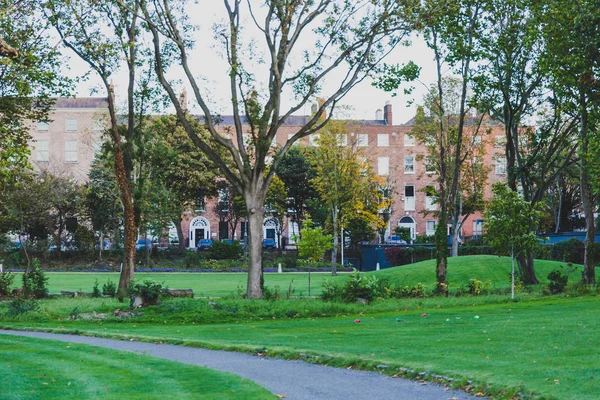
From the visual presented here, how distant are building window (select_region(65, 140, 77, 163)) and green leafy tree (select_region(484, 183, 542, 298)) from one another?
58981 mm

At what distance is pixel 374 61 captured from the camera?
2525cm

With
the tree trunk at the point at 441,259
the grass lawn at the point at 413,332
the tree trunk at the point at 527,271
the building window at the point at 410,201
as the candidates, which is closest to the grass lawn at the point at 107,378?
the grass lawn at the point at 413,332

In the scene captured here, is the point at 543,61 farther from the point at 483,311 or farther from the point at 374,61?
the point at 483,311

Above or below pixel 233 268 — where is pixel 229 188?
above

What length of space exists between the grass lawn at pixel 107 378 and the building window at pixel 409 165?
221ft

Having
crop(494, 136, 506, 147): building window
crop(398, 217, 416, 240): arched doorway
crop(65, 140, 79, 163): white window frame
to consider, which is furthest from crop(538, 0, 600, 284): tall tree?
crop(65, 140, 79, 163): white window frame

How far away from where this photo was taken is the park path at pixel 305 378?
9.20 m

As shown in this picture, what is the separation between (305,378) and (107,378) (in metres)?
2.67

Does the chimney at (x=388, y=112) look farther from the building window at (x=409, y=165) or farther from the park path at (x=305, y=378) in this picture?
the park path at (x=305, y=378)

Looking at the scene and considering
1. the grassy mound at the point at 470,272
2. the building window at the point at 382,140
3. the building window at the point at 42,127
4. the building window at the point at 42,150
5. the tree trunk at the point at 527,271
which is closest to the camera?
the tree trunk at the point at 527,271

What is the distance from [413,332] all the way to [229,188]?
5096 centimetres

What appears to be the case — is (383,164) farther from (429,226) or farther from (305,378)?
(305,378)

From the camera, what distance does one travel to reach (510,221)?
25.0 meters

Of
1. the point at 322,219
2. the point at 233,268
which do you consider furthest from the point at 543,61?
the point at 322,219
